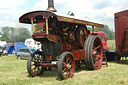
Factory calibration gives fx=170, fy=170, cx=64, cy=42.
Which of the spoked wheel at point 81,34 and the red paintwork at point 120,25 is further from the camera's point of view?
the red paintwork at point 120,25

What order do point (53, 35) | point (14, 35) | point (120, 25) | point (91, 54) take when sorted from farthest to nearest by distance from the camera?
point (14, 35), point (120, 25), point (91, 54), point (53, 35)

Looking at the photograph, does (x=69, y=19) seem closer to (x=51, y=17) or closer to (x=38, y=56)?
(x=51, y=17)

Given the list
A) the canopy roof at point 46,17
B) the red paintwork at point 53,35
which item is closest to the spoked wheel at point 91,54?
the red paintwork at point 53,35

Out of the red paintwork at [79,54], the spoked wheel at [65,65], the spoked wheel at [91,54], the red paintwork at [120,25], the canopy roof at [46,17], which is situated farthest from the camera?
the red paintwork at [120,25]

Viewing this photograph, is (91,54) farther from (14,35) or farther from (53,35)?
(14,35)

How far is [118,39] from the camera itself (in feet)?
35.1

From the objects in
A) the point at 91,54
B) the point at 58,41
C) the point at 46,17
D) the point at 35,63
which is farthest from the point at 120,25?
the point at 35,63

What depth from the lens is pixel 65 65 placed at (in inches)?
248

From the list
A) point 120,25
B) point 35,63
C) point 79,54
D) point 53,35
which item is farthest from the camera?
point 120,25

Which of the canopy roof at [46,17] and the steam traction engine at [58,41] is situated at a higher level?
the canopy roof at [46,17]

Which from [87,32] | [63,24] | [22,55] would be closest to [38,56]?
[63,24]

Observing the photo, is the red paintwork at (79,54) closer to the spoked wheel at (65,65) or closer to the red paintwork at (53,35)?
the red paintwork at (53,35)

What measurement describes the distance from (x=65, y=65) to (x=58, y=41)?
1.26 m

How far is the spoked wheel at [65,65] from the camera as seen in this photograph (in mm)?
5879
